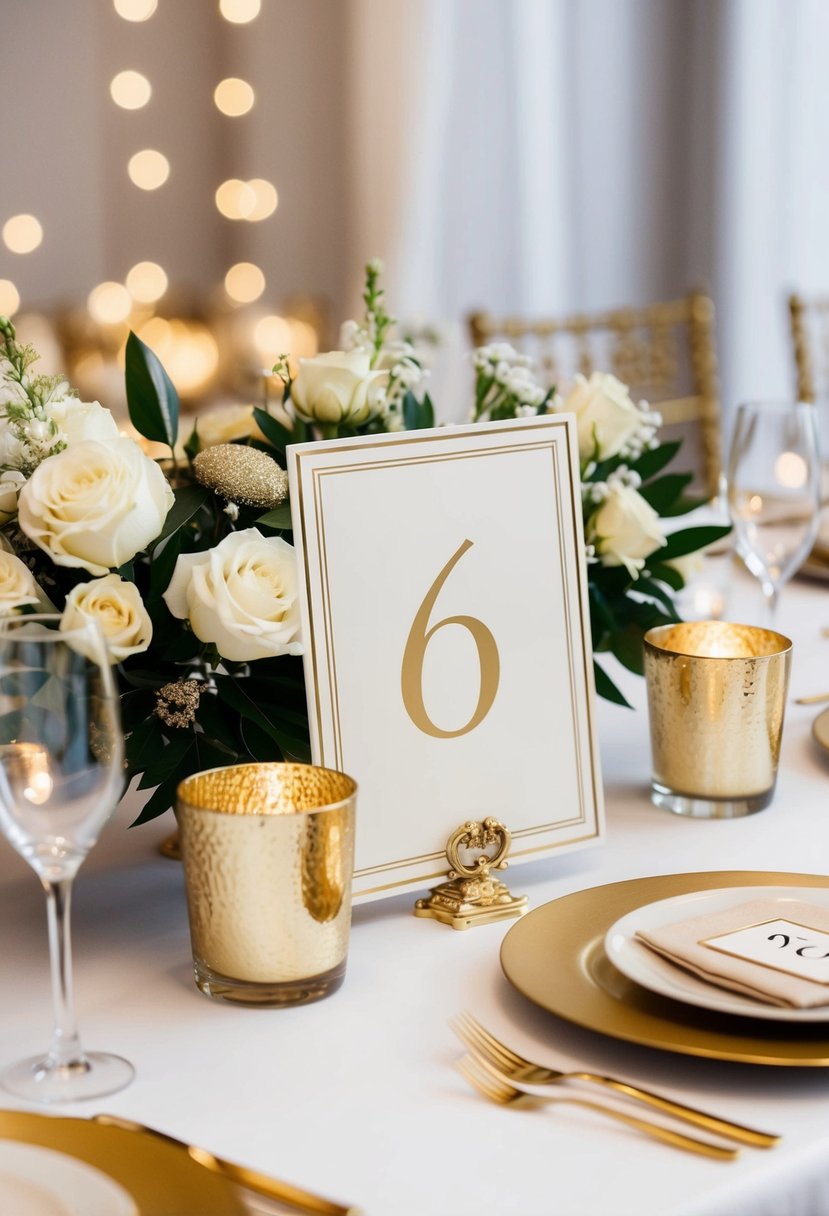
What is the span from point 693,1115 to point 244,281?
4.74 meters

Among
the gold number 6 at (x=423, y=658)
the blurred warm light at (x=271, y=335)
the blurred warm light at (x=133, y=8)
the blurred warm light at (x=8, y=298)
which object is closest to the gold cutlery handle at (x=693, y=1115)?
the gold number 6 at (x=423, y=658)

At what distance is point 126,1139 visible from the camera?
531 mm

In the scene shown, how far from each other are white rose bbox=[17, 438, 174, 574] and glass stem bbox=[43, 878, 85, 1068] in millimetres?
199

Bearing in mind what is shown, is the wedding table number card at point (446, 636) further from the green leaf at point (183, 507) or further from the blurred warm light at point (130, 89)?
the blurred warm light at point (130, 89)

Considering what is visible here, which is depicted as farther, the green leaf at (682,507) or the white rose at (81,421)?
the green leaf at (682,507)

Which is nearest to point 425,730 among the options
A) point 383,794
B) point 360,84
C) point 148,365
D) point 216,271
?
point 383,794

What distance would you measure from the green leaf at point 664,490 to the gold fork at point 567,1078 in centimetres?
57

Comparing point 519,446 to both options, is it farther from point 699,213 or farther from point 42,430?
point 699,213

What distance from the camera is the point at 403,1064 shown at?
0.62m

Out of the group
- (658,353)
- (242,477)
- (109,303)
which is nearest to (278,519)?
(242,477)

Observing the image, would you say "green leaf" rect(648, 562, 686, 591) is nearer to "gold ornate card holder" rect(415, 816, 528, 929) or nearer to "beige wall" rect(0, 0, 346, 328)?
"gold ornate card holder" rect(415, 816, 528, 929)

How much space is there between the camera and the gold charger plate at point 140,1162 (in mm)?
489

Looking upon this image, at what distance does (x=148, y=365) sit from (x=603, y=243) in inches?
143

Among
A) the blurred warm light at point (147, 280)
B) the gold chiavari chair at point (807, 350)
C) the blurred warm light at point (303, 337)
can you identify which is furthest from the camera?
the blurred warm light at point (147, 280)
